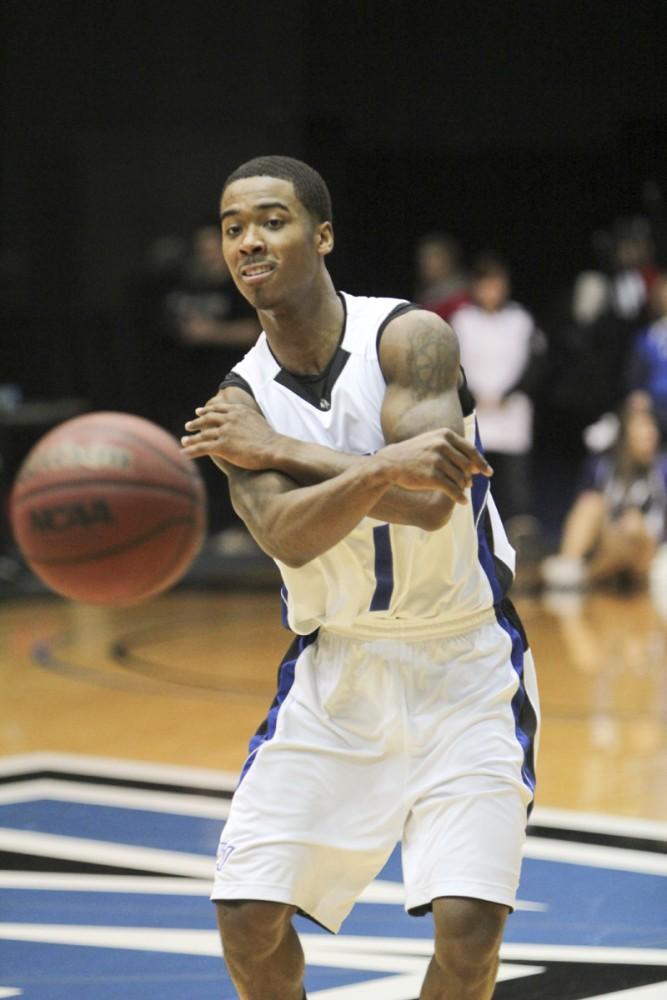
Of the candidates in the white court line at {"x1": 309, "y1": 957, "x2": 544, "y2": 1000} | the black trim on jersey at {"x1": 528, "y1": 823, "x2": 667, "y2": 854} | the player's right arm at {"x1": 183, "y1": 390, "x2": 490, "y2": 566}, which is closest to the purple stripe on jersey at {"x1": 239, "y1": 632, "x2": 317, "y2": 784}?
the player's right arm at {"x1": 183, "y1": 390, "x2": 490, "y2": 566}

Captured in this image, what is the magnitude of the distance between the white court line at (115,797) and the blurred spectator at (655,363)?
6.51 metres

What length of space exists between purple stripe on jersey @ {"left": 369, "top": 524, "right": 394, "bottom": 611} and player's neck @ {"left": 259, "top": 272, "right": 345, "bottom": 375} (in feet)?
1.08

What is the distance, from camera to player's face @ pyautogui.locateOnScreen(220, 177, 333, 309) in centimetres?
315

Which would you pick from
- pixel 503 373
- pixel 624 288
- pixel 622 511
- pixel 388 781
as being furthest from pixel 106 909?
pixel 624 288

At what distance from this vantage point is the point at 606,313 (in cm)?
1286

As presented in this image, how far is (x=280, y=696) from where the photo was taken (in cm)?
321

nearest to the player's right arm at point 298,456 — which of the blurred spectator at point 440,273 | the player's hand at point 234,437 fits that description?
the player's hand at point 234,437

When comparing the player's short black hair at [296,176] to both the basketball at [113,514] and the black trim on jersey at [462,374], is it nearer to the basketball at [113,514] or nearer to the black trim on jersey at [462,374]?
the black trim on jersey at [462,374]

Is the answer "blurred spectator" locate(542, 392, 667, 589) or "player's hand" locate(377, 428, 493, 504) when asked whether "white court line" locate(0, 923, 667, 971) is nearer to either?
"player's hand" locate(377, 428, 493, 504)

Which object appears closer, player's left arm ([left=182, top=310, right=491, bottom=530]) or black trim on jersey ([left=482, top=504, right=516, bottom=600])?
player's left arm ([left=182, top=310, right=491, bottom=530])

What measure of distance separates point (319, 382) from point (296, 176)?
0.38m

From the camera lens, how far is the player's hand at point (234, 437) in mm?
3074

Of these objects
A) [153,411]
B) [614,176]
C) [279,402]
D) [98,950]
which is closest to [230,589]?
[153,411]

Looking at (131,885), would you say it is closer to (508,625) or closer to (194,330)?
(508,625)
